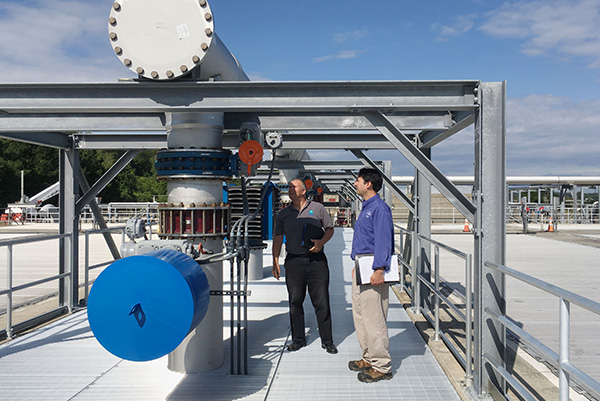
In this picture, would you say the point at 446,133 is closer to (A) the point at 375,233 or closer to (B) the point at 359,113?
(B) the point at 359,113

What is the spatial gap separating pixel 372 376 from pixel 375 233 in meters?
1.23

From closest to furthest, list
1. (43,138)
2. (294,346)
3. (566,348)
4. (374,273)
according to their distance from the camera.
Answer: (566,348), (374,273), (294,346), (43,138)

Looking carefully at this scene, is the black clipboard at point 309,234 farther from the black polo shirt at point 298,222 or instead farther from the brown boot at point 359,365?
the brown boot at point 359,365

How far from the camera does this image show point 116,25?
373 centimetres

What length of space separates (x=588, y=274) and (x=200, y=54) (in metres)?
10.7

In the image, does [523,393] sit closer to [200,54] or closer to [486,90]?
[486,90]

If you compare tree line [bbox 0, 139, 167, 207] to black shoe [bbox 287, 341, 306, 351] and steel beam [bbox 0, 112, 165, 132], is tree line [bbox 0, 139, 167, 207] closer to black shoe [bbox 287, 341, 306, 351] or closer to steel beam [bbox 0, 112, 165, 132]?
steel beam [bbox 0, 112, 165, 132]

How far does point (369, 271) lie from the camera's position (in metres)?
4.10

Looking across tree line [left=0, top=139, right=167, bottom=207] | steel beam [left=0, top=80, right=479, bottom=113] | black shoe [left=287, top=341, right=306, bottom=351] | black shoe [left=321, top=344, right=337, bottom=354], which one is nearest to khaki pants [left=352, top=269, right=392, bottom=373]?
black shoe [left=321, top=344, right=337, bottom=354]

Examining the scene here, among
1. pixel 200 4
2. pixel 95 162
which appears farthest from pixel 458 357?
pixel 95 162

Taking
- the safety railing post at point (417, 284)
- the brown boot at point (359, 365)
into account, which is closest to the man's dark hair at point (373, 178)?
the brown boot at point (359, 365)

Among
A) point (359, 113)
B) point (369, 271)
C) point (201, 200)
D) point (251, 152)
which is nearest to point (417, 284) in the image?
point (369, 271)

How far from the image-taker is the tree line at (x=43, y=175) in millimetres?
44250

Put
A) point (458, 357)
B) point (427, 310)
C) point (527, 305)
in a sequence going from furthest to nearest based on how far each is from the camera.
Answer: point (527, 305) → point (427, 310) → point (458, 357)
